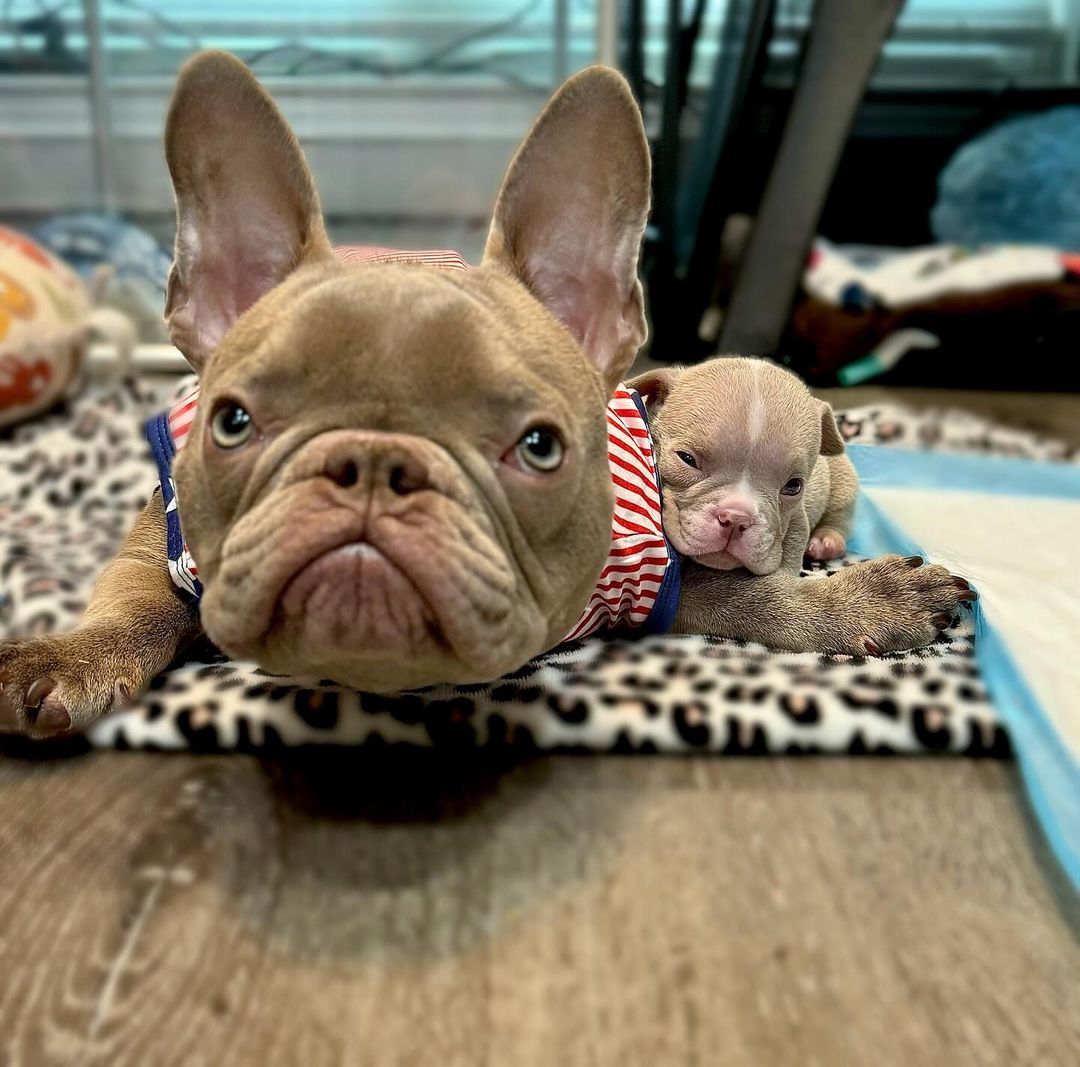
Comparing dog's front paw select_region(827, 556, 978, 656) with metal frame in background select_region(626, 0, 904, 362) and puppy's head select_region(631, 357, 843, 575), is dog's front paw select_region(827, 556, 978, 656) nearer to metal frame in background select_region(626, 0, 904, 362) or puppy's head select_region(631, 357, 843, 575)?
puppy's head select_region(631, 357, 843, 575)

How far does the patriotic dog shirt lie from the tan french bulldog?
0.42ft

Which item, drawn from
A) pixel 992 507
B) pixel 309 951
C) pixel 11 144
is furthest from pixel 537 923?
pixel 11 144

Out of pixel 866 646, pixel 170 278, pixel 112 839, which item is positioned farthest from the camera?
pixel 866 646

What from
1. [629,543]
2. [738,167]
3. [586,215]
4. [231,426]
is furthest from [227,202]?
[738,167]

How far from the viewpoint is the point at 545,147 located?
1241 mm

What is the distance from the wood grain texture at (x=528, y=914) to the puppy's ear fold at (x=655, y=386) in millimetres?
648

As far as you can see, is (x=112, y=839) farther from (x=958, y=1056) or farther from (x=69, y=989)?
(x=958, y=1056)

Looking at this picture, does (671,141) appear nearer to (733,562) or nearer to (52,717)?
(733,562)

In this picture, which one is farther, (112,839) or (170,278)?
(170,278)

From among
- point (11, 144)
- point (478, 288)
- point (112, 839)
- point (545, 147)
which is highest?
point (545, 147)

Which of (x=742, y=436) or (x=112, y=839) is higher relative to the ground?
(x=742, y=436)

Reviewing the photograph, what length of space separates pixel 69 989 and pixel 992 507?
65.7 inches

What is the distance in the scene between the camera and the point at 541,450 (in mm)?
1120

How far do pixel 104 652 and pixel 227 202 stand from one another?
55 cm
